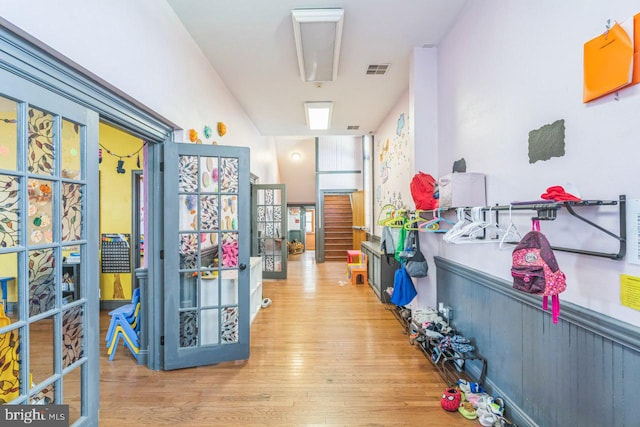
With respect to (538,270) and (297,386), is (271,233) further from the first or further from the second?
(538,270)

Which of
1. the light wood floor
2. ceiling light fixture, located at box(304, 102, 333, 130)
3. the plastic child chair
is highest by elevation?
ceiling light fixture, located at box(304, 102, 333, 130)

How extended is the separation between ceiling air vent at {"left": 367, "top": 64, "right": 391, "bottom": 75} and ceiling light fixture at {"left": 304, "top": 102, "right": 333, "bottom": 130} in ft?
2.97

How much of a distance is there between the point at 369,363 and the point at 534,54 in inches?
99.3

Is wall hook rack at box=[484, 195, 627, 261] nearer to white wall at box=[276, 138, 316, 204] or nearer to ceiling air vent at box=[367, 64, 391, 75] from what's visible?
ceiling air vent at box=[367, 64, 391, 75]

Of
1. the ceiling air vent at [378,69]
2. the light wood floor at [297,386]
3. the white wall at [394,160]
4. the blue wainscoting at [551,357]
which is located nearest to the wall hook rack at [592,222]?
the blue wainscoting at [551,357]

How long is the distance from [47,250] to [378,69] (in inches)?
128

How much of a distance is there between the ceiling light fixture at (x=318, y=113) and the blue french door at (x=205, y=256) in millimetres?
1871

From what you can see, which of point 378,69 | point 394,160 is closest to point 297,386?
point 378,69

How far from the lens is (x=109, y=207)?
13.2ft

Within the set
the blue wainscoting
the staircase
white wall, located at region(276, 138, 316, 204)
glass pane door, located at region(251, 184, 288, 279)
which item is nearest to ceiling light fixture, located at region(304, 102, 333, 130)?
glass pane door, located at region(251, 184, 288, 279)

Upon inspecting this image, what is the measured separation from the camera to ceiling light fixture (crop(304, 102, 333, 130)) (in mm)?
4059

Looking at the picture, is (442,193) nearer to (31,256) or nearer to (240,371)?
(240,371)

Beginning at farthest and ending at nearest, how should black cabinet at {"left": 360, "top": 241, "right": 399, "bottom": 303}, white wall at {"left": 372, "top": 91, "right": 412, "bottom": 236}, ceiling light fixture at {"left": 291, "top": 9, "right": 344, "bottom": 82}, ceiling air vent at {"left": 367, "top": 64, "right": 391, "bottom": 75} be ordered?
black cabinet at {"left": 360, "top": 241, "right": 399, "bottom": 303} → white wall at {"left": 372, "top": 91, "right": 412, "bottom": 236} → ceiling air vent at {"left": 367, "top": 64, "right": 391, "bottom": 75} → ceiling light fixture at {"left": 291, "top": 9, "right": 344, "bottom": 82}

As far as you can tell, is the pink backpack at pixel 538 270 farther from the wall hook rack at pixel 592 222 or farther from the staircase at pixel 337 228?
the staircase at pixel 337 228
